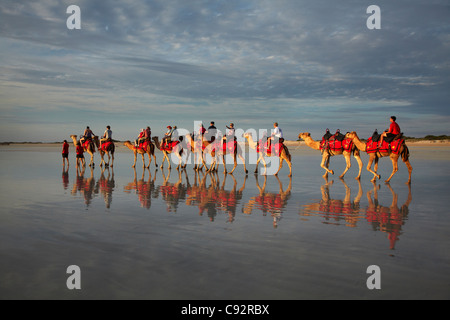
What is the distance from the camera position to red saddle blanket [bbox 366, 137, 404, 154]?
16422 mm

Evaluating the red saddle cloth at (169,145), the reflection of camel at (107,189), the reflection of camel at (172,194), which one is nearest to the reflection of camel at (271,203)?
the reflection of camel at (172,194)

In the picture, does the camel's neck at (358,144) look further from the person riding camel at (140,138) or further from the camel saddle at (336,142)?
the person riding camel at (140,138)

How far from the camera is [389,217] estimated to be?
876 cm

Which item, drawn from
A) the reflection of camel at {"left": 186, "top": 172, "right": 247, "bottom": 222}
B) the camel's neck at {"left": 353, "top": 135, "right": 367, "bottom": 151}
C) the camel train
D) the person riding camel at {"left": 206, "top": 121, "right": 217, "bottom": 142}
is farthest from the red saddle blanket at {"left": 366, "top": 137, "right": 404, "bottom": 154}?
the person riding camel at {"left": 206, "top": 121, "right": 217, "bottom": 142}

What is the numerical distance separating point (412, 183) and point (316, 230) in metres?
10.5

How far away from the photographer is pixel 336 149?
61.9 feet

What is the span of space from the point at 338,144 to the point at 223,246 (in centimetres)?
1386

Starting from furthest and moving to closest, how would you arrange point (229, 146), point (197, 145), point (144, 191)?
point (197, 145)
point (229, 146)
point (144, 191)

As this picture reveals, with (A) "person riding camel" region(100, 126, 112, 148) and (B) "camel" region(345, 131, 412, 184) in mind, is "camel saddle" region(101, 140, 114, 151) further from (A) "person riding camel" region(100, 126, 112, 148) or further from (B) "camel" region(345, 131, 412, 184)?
(B) "camel" region(345, 131, 412, 184)

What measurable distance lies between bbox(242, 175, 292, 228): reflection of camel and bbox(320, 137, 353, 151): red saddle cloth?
20.4 ft

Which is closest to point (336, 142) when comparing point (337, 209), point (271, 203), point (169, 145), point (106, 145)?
point (271, 203)

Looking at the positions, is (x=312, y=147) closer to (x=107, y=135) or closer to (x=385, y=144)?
(x=385, y=144)
